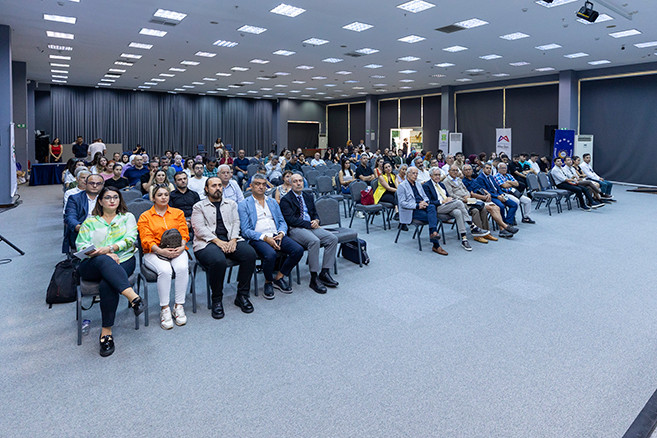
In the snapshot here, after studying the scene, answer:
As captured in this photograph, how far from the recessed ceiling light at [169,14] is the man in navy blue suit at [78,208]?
587 cm

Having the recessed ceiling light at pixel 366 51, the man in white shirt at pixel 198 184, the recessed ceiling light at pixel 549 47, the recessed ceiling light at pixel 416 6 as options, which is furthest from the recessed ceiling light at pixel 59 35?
the recessed ceiling light at pixel 549 47

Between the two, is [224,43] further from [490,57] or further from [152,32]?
[490,57]

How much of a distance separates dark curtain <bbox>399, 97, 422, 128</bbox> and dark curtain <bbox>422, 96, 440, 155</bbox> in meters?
0.47

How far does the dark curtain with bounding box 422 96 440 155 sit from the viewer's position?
74.4ft

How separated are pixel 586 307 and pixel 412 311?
5.60 ft

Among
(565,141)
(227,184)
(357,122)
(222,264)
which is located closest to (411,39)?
(227,184)

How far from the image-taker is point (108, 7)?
8.91 meters

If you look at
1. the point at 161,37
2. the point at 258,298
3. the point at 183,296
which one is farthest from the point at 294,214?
the point at 161,37

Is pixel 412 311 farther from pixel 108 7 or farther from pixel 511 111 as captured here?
pixel 511 111

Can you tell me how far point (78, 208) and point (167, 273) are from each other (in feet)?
5.92

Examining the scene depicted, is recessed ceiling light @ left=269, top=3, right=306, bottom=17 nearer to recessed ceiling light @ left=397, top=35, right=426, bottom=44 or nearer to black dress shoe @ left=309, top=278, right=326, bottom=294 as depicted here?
recessed ceiling light @ left=397, top=35, right=426, bottom=44

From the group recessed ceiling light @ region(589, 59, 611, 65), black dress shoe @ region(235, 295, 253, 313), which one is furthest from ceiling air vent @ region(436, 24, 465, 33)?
black dress shoe @ region(235, 295, 253, 313)

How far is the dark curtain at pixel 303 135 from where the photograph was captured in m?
29.4

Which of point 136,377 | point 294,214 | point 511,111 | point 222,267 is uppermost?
point 511,111
